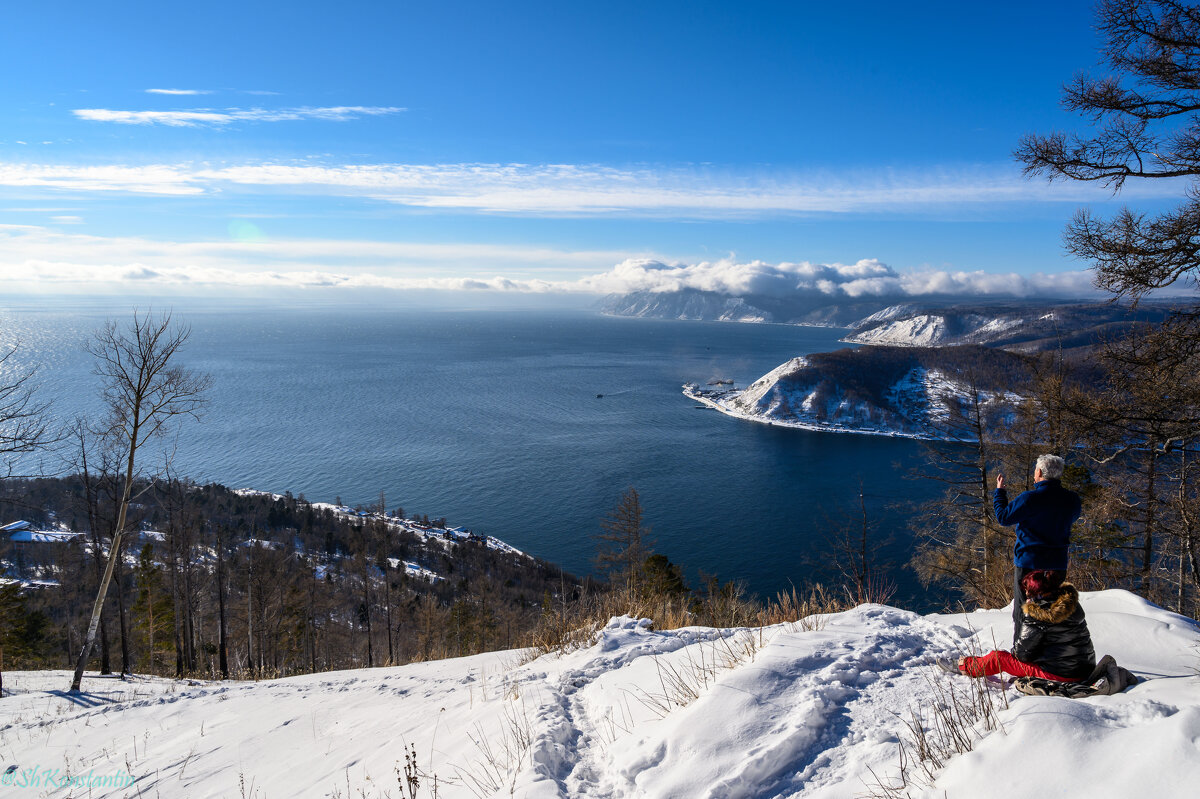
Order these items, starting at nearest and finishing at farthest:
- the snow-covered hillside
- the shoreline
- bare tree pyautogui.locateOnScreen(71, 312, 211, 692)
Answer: bare tree pyautogui.locateOnScreen(71, 312, 211, 692), the shoreline, the snow-covered hillside

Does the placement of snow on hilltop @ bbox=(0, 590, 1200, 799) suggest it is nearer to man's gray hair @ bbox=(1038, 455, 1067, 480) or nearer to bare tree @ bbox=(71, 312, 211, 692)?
man's gray hair @ bbox=(1038, 455, 1067, 480)

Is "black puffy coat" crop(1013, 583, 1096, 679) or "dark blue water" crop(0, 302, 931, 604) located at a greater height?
"black puffy coat" crop(1013, 583, 1096, 679)

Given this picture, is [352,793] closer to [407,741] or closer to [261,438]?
[407,741]

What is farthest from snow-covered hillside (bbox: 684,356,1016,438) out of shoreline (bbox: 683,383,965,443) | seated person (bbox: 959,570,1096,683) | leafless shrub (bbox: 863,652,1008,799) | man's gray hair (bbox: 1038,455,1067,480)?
leafless shrub (bbox: 863,652,1008,799)

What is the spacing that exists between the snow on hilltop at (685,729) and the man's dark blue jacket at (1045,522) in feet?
2.72

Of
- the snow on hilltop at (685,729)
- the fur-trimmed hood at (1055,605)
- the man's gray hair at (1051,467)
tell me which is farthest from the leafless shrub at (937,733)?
the man's gray hair at (1051,467)

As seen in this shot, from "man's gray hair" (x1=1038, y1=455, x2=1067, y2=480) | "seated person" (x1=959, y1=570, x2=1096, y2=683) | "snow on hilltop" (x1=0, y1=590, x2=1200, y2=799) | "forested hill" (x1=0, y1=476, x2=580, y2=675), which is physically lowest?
"forested hill" (x1=0, y1=476, x2=580, y2=675)

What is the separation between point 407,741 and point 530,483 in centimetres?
5060

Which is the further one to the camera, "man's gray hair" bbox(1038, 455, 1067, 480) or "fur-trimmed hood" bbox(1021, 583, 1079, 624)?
"man's gray hair" bbox(1038, 455, 1067, 480)

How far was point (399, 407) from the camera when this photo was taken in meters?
89.5

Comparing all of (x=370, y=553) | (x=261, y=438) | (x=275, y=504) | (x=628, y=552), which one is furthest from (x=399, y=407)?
(x=628, y=552)

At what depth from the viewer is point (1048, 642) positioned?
156 inches

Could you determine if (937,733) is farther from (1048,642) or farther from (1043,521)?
(1043,521)

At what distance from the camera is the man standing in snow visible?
Answer: 434cm
